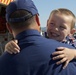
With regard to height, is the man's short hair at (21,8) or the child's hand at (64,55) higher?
the man's short hair at (21,8)

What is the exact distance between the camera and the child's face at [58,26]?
3.23 meters

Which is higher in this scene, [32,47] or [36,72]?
[32,47]

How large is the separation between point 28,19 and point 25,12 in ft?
0.20

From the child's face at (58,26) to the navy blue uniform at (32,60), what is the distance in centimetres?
113

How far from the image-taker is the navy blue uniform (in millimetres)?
2021

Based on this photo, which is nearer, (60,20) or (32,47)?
(32,47)

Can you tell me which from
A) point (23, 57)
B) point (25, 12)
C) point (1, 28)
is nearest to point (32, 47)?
point (23, 57)

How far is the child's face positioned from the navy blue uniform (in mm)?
1130

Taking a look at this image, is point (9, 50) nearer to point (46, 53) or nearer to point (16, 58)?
point (16, 58)

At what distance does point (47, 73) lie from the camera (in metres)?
2.00

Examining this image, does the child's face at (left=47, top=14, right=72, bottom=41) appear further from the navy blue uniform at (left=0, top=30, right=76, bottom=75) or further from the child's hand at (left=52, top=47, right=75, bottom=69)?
the navy blue uniform at (left=0, top=30, right=76, bottom=75)

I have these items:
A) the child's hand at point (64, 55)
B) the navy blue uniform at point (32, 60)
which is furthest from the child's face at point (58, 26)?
the navy blue uniform at point (32, 60)

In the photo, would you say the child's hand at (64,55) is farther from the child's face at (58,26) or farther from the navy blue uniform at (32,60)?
the child's face at (58,26)

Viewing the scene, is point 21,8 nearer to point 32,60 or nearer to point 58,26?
point 32,60
